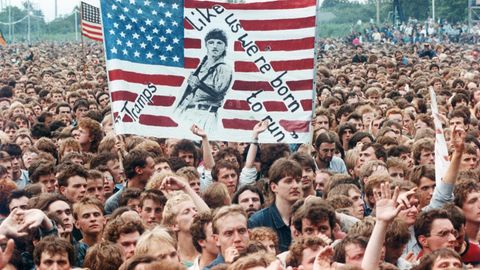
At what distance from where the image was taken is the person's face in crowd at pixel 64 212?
11.4 meters

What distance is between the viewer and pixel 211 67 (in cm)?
1394

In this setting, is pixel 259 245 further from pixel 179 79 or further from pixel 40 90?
pixel 40 90

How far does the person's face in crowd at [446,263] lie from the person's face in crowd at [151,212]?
124 inches

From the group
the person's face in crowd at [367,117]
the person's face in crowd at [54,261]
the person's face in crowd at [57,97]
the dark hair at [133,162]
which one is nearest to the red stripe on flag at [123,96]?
the dark hair at [133,162]

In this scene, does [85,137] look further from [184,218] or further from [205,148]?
[184,218]

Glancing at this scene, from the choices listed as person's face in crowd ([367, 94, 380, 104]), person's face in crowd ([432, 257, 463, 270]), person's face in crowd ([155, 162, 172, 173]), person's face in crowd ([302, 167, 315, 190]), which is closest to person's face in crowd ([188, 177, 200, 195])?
person's face in crowd ([155, 162, 172, 173])

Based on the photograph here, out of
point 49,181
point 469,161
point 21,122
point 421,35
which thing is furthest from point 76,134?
point 421,35

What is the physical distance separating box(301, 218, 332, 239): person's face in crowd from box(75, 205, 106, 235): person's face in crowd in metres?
1.73

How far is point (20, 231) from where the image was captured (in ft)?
33.0

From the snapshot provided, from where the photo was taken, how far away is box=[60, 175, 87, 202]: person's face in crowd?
42.7ft

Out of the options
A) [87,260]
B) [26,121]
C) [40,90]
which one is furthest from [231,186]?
[40,90]

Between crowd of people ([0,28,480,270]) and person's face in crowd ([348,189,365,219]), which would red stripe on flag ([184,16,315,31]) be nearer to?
crowd of people ([0,28,480,270])

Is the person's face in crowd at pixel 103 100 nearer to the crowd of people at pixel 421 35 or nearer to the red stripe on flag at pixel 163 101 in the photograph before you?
the red stripe on flag at pixel 163 101

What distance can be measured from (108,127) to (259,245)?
8.60 metres
